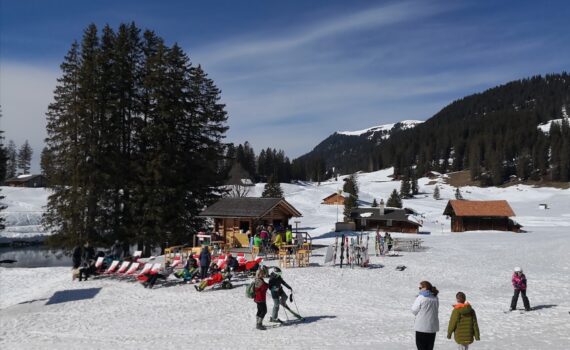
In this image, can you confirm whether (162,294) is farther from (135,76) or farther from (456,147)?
(456,147)

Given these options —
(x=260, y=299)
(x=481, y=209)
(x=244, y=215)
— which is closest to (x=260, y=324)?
(x=260, y=299)

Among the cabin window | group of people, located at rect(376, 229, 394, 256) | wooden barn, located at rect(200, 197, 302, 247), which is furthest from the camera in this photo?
the cabin window

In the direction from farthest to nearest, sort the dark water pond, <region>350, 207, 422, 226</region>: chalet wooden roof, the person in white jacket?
<region>350, 207, 422, 226</region>: chalet wooden roof
the dark water pond
the person in white jacket

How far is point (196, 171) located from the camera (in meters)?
34.9

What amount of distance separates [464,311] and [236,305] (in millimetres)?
9015

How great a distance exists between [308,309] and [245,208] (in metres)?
16.9

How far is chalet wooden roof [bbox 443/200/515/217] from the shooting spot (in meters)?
56.6

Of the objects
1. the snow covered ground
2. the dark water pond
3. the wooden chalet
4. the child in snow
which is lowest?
the dark water pond

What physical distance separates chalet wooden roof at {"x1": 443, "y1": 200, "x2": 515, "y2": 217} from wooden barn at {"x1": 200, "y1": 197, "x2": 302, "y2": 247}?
3228 cm

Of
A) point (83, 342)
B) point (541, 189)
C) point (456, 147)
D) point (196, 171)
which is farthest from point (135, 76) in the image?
point (456, 147)

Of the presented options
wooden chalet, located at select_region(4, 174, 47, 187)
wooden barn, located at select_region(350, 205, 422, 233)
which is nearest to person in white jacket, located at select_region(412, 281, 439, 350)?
wooden barn, located at select_region(350, 205, 422, 233)

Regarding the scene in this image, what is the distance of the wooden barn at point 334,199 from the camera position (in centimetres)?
9100

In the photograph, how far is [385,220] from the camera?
5828cm

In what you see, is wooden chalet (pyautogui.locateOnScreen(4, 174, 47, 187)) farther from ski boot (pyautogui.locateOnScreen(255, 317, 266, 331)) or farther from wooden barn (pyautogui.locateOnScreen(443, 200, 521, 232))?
ski boot (pyautogui.locateOnScreen(255, 317, 266, 331))
